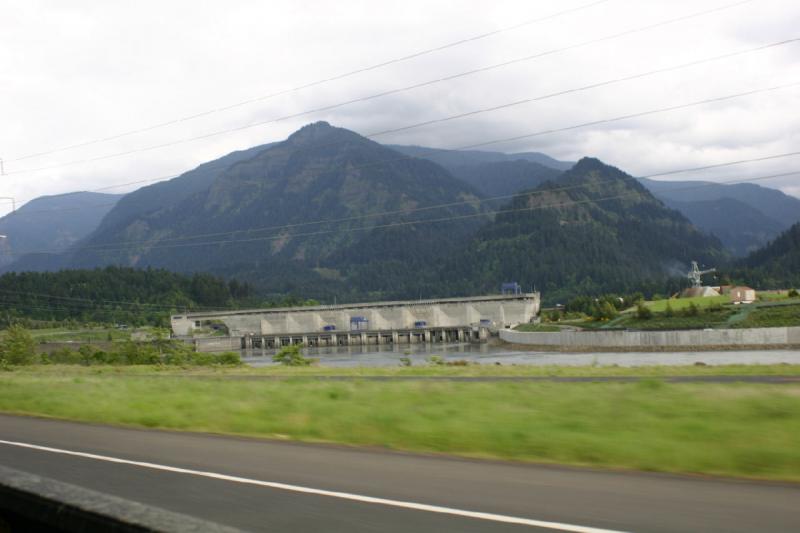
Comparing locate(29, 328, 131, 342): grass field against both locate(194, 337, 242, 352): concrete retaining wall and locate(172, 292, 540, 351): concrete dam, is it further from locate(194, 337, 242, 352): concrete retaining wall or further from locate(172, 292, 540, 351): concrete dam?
locate(172, 292, 540, 351): concrete dam

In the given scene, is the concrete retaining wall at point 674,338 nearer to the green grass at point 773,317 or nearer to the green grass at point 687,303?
the green grass at point 773,317

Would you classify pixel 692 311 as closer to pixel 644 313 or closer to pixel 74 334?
pixel 644 313

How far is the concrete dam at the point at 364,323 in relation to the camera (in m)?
143

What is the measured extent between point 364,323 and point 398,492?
148364mm

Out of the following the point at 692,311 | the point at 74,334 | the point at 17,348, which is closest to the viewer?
the point at 17,348

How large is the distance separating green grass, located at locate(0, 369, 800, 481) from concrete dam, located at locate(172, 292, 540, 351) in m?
116

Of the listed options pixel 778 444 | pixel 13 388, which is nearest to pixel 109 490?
pixel 778 444

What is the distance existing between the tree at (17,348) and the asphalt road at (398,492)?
62.7 m

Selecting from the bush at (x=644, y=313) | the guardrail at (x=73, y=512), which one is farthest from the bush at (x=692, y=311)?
the guardrail at (x=73, y=512)

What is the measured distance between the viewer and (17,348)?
6862cm

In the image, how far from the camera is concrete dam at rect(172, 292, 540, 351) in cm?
14325

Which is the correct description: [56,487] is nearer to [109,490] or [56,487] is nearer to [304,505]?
[304,505]

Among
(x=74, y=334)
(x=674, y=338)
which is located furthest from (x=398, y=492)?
(x=74, y=334)

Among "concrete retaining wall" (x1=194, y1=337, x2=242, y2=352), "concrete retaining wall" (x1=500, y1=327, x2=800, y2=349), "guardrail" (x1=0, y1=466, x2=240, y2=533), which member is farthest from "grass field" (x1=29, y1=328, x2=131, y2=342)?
"guardrail" (x1=0, y1=466, x2=240, y2=533)
